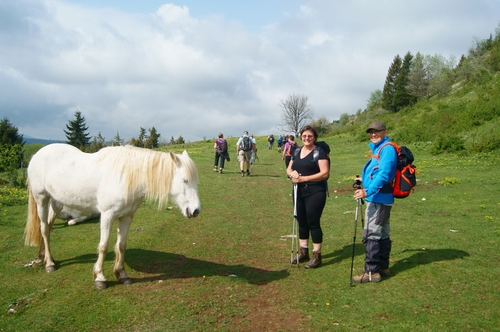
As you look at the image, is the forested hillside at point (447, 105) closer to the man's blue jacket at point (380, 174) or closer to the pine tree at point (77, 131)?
the man's blue jacket at point (380, 174)

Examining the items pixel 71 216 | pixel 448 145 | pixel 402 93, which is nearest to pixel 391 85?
pixel 402 93

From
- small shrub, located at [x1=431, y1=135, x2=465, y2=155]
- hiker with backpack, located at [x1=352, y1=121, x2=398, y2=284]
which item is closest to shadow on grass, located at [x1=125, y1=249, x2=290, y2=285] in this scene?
hiker with backpack, located at [x1=352, y1=121, x2=398, y2=284]

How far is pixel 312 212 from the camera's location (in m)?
6.00

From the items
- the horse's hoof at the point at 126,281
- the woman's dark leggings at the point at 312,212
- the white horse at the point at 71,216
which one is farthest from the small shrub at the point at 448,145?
the horse's hoof at the point at 126,281

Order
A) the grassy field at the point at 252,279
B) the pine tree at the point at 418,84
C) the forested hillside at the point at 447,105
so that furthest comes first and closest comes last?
1. the pine tree at the point at 418,84
2. the forested hillside at the point at 447,105
3. the grassy field at the point at 252,279

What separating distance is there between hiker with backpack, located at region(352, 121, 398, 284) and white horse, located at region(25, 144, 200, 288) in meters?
2.49

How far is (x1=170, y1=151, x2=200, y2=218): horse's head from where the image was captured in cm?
529

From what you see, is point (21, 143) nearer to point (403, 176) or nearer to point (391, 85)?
point (403, 176)

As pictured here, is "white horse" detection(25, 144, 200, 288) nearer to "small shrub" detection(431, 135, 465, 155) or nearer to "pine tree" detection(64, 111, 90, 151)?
"small shrub" detection(431, 135, 465, 155)

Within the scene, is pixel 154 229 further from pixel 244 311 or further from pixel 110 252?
pixel 244 311

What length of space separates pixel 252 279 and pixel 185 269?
1213mm

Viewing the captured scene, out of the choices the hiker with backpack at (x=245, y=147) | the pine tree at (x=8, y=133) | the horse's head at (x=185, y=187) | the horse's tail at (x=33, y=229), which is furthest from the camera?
the pine tree at (x=8, y=133)

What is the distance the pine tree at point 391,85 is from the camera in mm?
66625

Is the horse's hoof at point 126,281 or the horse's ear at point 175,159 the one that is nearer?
the horse's ear at point 175,159
